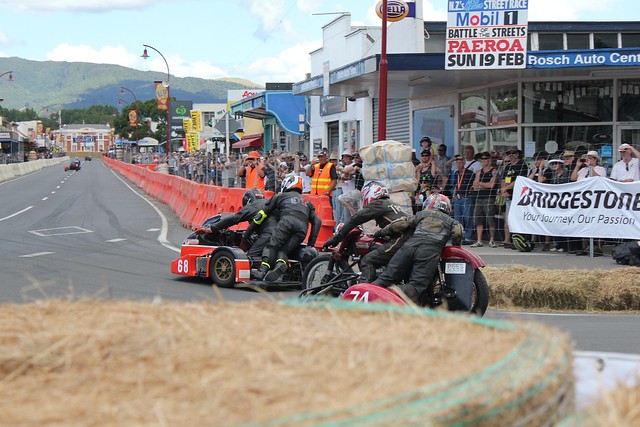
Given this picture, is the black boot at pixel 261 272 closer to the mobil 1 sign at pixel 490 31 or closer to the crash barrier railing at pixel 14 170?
the mobil 1 sign at pixel 490 31

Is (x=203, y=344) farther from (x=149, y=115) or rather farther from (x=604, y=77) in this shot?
(x=149, y=115)

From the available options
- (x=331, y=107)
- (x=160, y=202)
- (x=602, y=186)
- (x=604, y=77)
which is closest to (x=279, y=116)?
(x=331, y=107)

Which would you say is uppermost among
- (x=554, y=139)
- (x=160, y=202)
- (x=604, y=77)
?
(x=604, y=77)

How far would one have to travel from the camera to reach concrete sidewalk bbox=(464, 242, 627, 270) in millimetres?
13945

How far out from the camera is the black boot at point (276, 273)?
11.5 metres

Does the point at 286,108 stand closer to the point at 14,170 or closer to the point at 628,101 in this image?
the point at 628,101

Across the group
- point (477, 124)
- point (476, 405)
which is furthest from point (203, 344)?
point (477, 124)

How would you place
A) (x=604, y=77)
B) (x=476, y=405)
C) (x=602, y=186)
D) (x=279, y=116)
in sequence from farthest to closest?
Answer: (x=279, y=116), (x=604, y=77), (x=602, y=186), (x=476, y=405)

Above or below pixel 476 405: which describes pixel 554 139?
above

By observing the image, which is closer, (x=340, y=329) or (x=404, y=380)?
(x=404, y=380)

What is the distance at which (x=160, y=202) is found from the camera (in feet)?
109

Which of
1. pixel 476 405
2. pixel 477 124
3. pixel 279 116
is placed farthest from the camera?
pixel 279 116

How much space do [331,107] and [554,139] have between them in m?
17.5

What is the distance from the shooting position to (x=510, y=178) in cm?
1656
